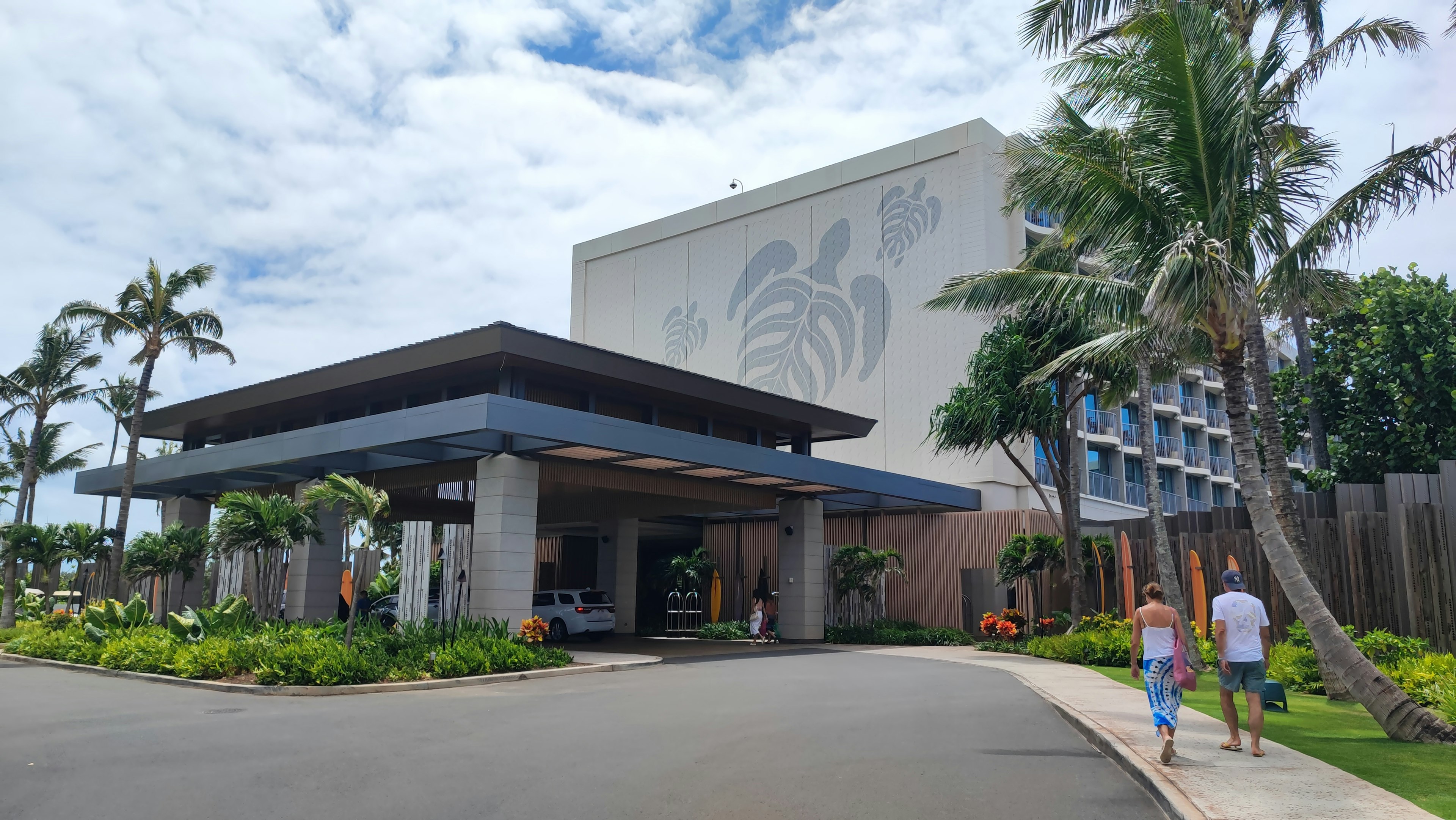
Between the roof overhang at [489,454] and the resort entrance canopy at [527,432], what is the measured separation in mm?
40

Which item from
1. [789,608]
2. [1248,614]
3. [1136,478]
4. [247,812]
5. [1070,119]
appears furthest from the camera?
[1136,478]

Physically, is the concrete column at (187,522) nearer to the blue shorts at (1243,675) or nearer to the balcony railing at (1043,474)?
the balcony railing at (1043,474)

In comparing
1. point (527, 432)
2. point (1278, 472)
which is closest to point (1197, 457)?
point (1278, 472)

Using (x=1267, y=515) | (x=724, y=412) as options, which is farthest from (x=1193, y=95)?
(x=724, y=412)

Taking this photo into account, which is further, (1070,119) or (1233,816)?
(1070,119)

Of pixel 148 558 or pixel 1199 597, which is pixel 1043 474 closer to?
pixel 1199 597

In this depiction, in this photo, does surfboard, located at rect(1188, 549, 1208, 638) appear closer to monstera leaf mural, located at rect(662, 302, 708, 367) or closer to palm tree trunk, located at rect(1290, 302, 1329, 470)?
palm tree trunk, located at rect(1290, 302, 1329, 470)

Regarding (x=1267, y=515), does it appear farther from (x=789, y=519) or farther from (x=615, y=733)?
(x=789, y=519)

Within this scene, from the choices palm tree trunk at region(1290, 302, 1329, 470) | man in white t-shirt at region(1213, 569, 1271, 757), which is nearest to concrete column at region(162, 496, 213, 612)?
man in white t-shirt at region(1213, 569, 1271, 757)

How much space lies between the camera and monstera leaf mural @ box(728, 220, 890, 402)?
37188 millimetres

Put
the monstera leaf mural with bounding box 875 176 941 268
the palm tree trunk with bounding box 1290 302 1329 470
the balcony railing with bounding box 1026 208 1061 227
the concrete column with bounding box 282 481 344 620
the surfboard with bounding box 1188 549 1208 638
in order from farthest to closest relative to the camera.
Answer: the monstera leaf mural with bounding box 875 176 941 268 → the balcony railing with bounding box 1026 208 1061 227 → the palm tree trunk with bounding box 1290 302 1329 470 → the concrete column with bounding box 282 481 344 620 → the surfboard with bounding box 1188 549 1208 638

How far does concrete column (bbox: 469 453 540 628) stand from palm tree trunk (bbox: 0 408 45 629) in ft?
53.0

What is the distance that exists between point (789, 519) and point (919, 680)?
37.1 feet

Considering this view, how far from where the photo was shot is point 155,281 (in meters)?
26.3
